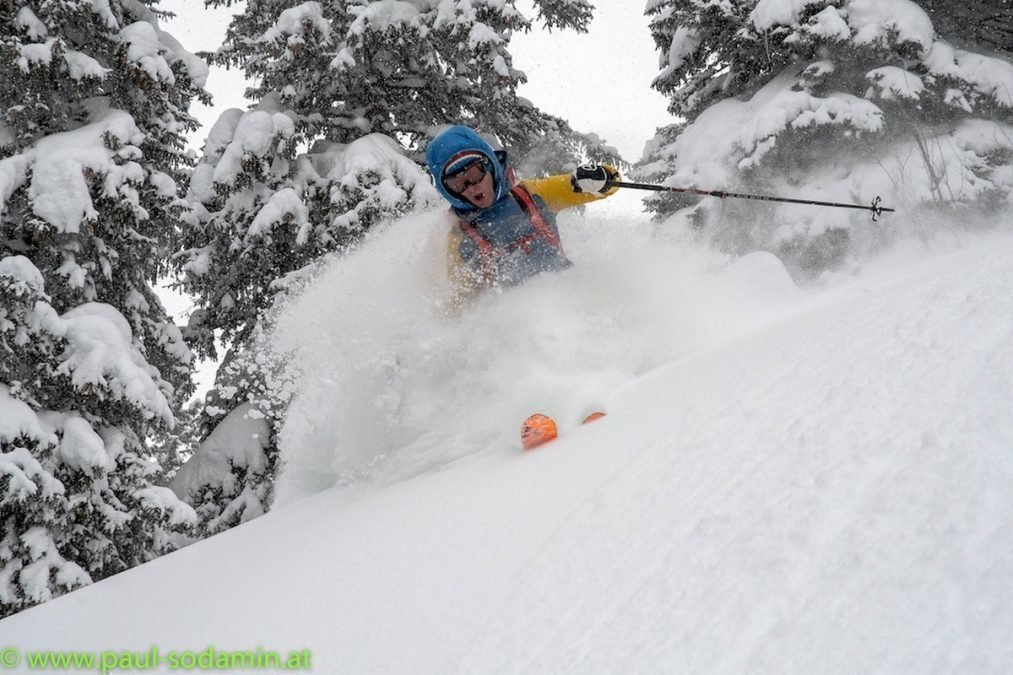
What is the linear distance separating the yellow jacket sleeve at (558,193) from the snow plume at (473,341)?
1.23 ft

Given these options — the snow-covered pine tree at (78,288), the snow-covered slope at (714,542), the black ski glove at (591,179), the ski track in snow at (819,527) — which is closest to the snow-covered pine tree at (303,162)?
the snow-covered pine tree at (78,288)

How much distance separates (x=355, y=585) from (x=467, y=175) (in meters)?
3.58

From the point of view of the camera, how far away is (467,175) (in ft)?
17.3

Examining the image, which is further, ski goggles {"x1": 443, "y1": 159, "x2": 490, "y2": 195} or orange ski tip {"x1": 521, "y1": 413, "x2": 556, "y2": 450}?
ski goggles {"x1": 443, "y1": 159, "x2": 490, "y2": 195}

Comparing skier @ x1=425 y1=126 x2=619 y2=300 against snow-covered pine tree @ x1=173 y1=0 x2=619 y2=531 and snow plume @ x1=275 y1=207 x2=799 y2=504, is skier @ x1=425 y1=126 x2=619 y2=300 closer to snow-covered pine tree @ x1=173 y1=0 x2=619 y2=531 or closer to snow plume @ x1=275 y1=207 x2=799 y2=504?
snow plume @ x1=275 y1=207 x2=799 y2=504

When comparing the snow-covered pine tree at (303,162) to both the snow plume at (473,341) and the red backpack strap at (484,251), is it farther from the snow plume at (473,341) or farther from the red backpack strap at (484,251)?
the red backpack strap at (484,251)

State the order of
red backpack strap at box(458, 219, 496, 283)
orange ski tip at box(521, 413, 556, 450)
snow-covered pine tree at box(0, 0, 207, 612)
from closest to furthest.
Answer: orange ski tip at box(521, 413, 556, 450) → red backpack strap at box(458, 219, 496, 283) → snow-covered pine tree at box(0, 0, 207, 612)

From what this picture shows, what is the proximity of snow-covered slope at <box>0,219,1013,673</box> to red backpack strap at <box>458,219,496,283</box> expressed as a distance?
2.01 metres

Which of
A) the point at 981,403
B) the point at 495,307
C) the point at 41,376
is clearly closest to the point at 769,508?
the point at 981,403

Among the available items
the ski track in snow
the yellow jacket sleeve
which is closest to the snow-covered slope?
the ski track in snow

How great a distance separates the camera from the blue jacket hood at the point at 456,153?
17.5ft

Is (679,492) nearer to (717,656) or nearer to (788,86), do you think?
(717,656)

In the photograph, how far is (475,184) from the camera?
530cm

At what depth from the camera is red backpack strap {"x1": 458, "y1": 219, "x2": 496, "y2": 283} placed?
5.15m
